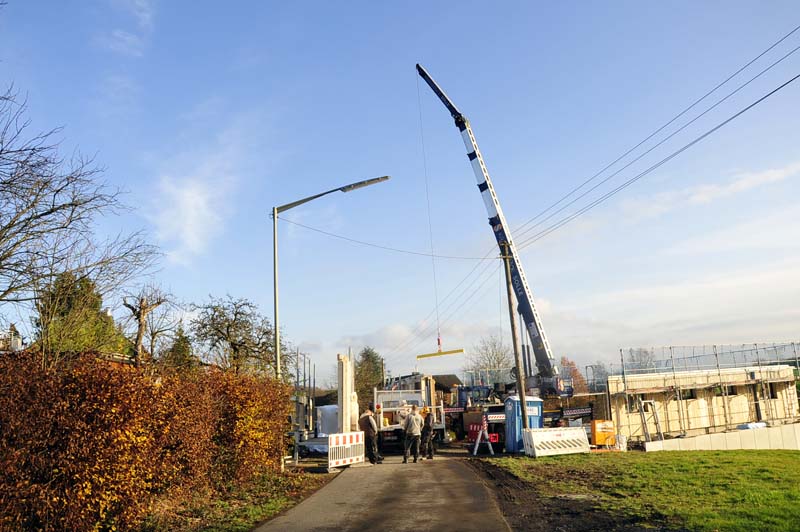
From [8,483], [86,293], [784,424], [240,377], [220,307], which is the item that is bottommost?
[784,424]

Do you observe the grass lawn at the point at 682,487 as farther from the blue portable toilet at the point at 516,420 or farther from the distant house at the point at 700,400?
the distant house at the point at 700,400

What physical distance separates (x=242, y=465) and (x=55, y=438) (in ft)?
21.8

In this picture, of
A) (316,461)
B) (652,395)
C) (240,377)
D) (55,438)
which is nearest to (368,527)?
(55,438)

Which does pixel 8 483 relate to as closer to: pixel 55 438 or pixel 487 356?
pixel 55 438

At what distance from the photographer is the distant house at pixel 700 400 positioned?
35344 millimetres

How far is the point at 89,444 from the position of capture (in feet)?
24.7

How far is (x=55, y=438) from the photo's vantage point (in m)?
7.26

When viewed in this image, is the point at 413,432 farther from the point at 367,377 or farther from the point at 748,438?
the point at 367,377

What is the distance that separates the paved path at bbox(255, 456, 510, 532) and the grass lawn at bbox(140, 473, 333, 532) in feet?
1.45

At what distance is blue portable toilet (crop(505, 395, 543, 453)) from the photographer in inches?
896

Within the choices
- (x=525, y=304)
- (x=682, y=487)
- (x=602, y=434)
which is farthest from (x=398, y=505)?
(x=525, y=304)

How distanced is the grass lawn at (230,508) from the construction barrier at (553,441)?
328 inches

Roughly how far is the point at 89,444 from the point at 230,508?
4.66 m

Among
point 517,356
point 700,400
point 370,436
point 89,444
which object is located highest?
point 517,356
